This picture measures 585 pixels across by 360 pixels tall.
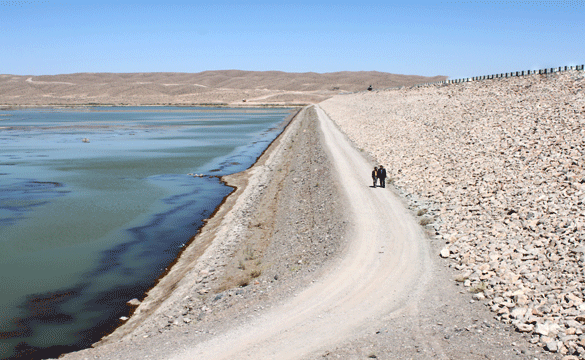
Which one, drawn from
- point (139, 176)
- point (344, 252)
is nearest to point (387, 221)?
point (344, 252)

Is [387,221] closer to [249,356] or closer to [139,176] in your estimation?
[249,356]

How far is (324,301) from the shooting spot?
11555 millimetres

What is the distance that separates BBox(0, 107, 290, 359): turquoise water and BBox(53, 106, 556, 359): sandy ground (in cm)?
162

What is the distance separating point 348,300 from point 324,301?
0.56 meters

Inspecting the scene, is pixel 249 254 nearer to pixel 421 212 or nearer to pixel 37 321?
pixel 421 212

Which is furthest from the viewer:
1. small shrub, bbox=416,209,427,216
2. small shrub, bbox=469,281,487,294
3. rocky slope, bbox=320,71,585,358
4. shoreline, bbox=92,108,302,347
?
small shrub, bbox=416,209,427,216

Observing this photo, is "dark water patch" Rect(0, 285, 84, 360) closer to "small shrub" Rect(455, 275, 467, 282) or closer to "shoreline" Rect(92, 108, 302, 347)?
"shoreline" Rect(92, 108, 302, 347)

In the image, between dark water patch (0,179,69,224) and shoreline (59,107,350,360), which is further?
dark water patch (0,179,69,224)

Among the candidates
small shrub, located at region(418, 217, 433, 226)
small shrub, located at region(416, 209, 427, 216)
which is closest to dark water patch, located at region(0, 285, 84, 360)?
small shrub, located at region(418, 217, 433, 226)

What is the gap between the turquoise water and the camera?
1345cm

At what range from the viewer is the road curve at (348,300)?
9.72 metres

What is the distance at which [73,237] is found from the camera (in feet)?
67.6

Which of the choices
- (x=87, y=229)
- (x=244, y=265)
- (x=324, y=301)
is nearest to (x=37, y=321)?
(x=244, y=265)

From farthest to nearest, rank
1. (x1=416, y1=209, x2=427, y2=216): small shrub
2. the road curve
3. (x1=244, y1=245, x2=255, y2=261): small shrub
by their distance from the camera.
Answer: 1. (x1=416, y1=209, x2=427, y2=216): small shrub
2. (x1=244, y1=245, x2=255, y2=261): small shrub
3. the road curve
